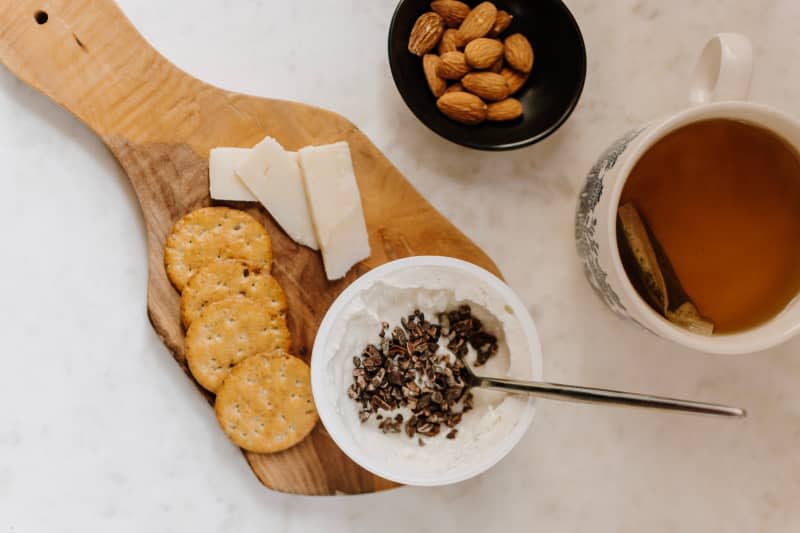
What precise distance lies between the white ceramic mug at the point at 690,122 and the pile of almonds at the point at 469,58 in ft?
0.63

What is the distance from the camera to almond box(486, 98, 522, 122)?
3.08ft

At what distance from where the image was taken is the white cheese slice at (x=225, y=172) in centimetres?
93

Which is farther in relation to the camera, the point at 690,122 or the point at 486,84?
the point at 486,84

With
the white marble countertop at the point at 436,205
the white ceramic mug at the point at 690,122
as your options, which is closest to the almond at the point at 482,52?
the white marble countertop at the point at 436,205

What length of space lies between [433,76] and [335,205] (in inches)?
8.2

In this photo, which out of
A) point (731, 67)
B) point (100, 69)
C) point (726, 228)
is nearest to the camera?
point (731, 67)

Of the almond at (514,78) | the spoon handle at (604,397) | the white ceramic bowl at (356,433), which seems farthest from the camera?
the almond at (514,78)

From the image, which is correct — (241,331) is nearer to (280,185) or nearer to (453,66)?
(280,185)

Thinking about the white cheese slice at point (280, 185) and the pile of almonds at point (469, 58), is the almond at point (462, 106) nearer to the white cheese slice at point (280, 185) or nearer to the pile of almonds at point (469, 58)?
the pile of almonds at point (469, 58)

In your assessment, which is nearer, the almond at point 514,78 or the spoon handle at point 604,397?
the spoon handle at point 604,397

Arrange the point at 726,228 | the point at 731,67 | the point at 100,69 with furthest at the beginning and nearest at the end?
the point at 100,69 → the point at 726,228 → the point at 731,67

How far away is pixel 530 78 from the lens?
38.3 inches

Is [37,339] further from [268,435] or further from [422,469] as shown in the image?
[422,469]

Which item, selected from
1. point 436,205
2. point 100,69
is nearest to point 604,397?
point 436,205
